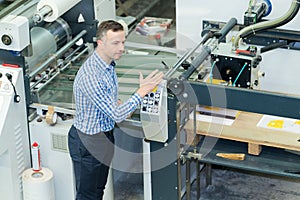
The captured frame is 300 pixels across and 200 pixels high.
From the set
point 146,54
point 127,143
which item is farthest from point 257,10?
point 127,143

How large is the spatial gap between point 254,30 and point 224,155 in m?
0.82

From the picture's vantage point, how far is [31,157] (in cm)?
490

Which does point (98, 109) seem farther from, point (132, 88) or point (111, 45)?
point (132, 88)

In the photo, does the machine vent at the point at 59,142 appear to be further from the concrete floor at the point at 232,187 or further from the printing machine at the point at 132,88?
the concrete floor at the point at 232,187

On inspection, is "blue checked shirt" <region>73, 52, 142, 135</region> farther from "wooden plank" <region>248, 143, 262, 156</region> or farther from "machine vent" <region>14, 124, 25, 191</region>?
"wooden plank" <region>248, 143, 262, 156</region>

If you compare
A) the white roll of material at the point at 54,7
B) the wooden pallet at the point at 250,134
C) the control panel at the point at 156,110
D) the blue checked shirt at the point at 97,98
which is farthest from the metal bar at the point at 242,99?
the white roll of material at the point at 54,7

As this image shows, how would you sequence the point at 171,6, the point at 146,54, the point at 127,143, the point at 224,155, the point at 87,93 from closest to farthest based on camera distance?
the point at 87,93
the point at 224,155
the point at 127,143
the point at 146,54
the point at 171,6

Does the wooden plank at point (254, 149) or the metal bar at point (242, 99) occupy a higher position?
the metal bar at point (242, 99)

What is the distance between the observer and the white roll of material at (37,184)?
4754 mm

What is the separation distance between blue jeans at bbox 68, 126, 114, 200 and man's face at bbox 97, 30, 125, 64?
0.46 m

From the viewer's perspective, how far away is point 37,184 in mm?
4742

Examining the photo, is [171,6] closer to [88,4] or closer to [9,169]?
[88,4]

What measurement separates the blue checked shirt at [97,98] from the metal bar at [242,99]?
0.31m

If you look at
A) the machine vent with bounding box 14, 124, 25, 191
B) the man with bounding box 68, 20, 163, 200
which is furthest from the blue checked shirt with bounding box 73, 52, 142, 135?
the machine vent with bounding box 14, 124, 25, 191
